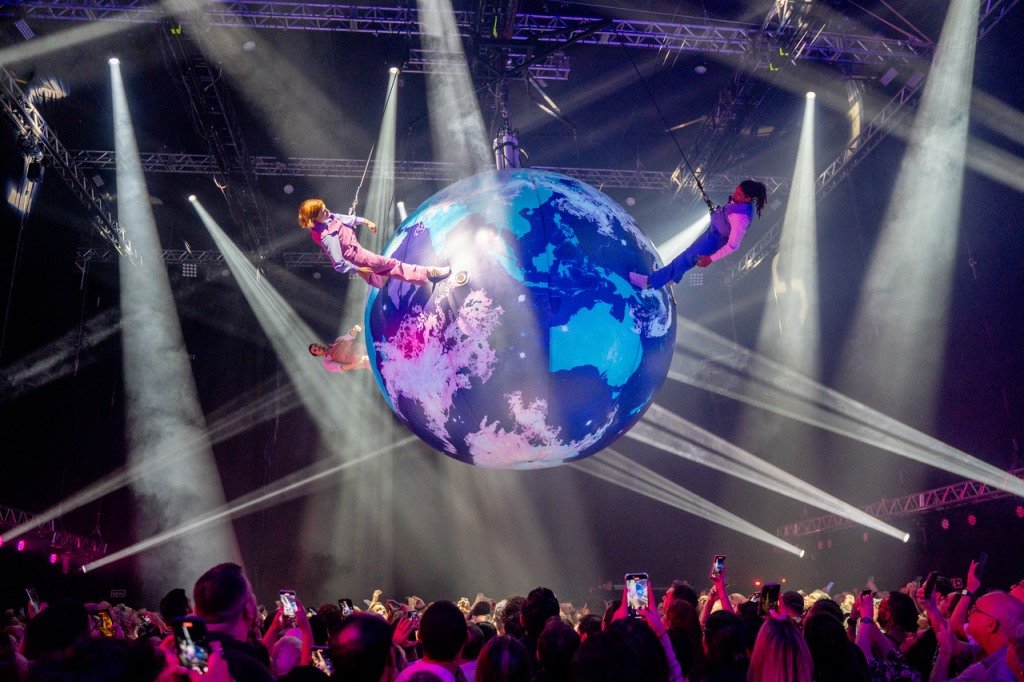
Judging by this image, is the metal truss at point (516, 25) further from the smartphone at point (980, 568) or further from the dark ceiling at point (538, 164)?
the smartphone at point (980, 568)

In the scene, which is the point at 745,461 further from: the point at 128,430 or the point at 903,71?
the point at 128,430

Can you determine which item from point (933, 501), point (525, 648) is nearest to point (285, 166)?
point (525, 648)

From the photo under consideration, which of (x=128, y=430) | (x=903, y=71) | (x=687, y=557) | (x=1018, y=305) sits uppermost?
(x=903, y=71)

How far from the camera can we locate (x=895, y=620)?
145 inches

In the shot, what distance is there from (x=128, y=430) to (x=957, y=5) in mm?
14554

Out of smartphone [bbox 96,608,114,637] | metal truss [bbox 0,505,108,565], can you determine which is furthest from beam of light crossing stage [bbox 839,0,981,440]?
metal truss [bbox 0,505,108,565]

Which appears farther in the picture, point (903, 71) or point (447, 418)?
point (903, 71)

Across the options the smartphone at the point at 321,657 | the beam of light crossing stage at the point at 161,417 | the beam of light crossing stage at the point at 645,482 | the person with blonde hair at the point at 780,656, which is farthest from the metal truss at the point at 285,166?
the person with blonde hair at the point at 780,656

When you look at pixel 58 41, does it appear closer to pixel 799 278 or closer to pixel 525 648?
pixel 525 648

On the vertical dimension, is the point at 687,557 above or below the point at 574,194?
below

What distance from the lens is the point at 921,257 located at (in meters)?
10.0

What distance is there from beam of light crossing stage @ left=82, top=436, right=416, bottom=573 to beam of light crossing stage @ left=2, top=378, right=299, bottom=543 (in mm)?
1130

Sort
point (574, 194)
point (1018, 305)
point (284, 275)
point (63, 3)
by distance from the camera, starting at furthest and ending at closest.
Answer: point (284, 275) → point (1018, 305) → point (63, 3) → point (574, 194)

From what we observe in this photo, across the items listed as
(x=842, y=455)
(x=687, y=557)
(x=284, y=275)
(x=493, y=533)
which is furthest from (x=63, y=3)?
(x=687, y=557)
